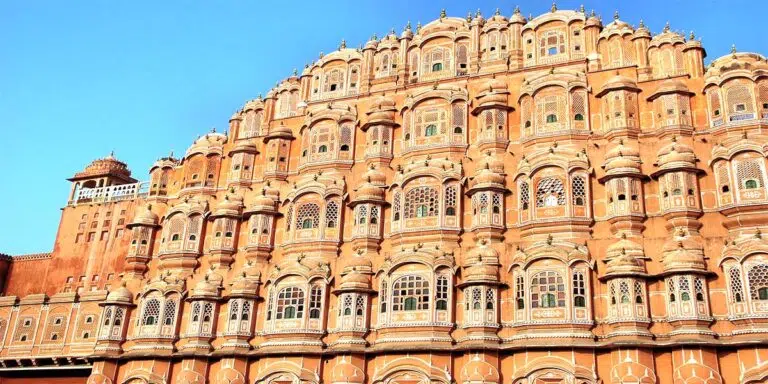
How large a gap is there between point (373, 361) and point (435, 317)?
2.62 metres

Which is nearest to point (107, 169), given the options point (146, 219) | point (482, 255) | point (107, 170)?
point (107, 170)

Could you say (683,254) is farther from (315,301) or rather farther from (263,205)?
(263,205)

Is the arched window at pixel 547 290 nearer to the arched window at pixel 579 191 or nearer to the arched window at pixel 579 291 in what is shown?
the arched window at pixel 579 291

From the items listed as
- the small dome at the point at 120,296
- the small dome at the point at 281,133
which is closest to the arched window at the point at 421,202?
the small dome at the point at 281,133

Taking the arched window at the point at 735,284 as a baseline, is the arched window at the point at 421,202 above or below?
above

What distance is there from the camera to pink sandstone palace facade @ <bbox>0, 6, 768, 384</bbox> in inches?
885

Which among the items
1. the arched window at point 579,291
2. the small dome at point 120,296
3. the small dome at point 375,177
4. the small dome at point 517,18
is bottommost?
the arched window at point 579,291

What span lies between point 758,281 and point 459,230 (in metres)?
9.46

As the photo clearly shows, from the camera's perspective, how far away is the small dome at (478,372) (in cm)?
2281

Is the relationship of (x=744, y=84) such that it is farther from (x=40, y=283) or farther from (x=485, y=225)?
(x=40, y=283)

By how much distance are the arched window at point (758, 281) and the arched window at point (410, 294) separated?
9.94 m

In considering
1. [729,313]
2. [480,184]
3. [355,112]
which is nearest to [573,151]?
[480,184]

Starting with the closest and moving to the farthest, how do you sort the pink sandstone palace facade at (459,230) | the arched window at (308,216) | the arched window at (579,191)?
1. the pink sandstone palace facade at (459,230)
2. the arched window at (579,191)
3. the arched window at (308,216)

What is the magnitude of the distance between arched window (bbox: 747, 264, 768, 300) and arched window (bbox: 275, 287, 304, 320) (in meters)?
14.6
